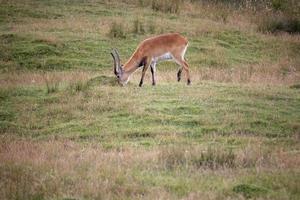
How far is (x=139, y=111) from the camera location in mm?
13266

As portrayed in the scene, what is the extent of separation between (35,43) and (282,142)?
13.1m

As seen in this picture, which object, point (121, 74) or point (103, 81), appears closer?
point (121, 74)

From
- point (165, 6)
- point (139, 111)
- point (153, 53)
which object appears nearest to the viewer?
point (139, 111)

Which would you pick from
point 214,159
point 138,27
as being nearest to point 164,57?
point 214,159

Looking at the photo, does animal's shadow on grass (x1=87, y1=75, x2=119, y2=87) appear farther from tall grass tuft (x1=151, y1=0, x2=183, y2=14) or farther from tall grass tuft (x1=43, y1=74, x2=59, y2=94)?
tall grass tuft (x1=151, y1=0, x2=183, y2=14)

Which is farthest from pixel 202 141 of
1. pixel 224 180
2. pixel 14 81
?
pixel 14 81

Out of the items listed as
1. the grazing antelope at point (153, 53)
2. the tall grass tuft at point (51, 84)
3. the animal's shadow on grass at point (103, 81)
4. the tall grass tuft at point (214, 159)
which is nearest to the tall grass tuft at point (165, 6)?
the tall grass tuft at point (51, 84)

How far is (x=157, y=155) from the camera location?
9578 millimetres

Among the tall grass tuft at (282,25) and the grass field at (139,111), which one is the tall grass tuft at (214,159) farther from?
the tall grass tuft at (282,25)

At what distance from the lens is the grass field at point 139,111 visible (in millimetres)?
8289

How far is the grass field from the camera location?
8.29 meters

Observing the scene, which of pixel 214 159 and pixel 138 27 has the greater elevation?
pixel 214 159

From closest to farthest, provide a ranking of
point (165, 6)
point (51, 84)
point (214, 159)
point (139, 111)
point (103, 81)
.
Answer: point (214, 159) < point (139, 111) < point (51, 84) < point (103, 81) < point (165, 6)

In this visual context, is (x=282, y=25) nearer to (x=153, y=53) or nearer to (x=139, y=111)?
(x=153, y=53)
